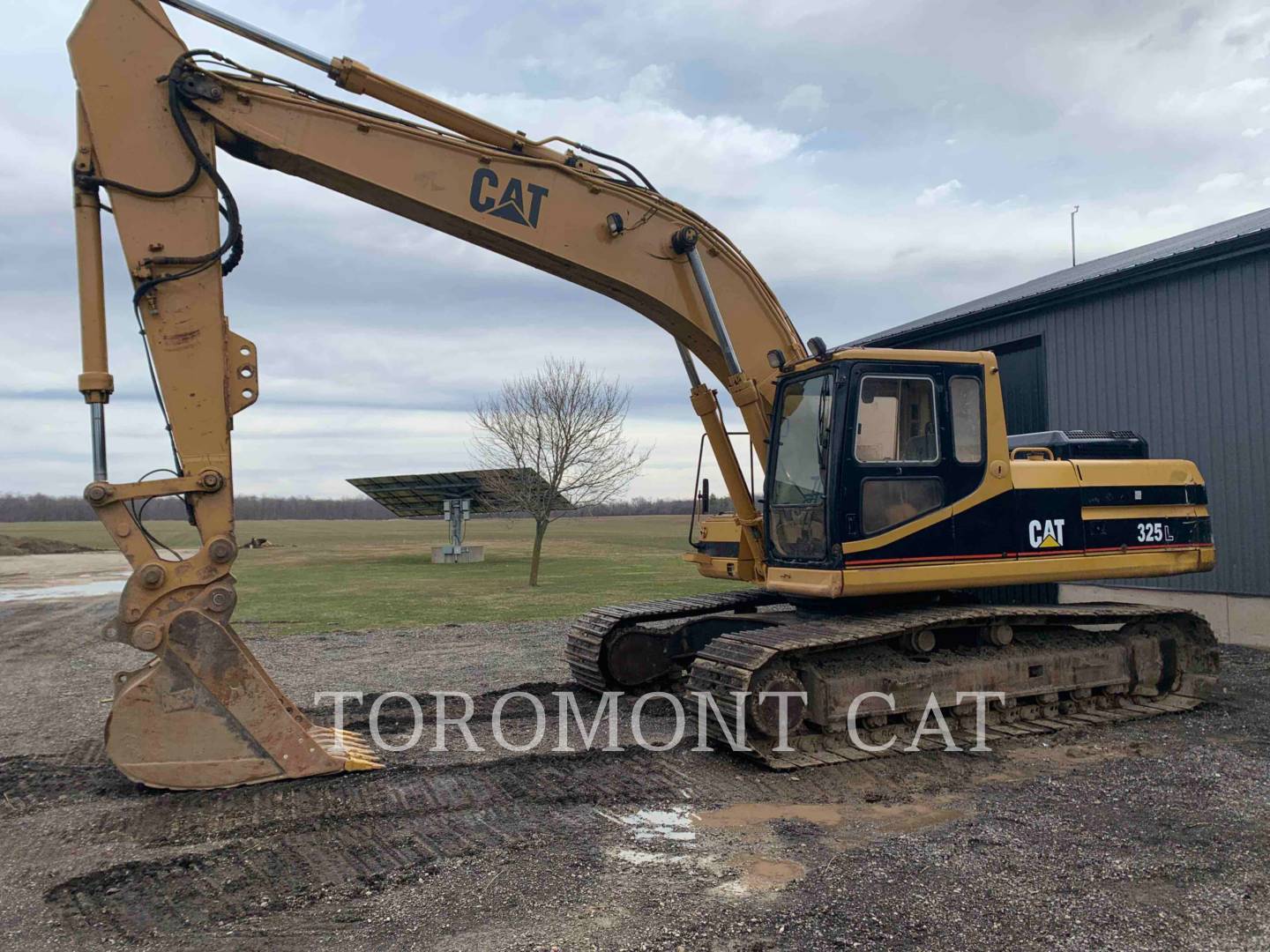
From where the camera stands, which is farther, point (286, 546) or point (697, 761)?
point (286, 546)

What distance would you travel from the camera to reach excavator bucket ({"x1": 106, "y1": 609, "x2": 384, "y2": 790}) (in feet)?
19.4

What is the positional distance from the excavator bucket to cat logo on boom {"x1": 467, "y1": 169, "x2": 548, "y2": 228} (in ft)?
11.8

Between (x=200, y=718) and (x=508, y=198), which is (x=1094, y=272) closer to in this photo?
(x=508, y=198)

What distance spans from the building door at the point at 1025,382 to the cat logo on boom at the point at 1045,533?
23.3 ft

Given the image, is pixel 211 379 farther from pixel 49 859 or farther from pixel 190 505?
pixel 49 859

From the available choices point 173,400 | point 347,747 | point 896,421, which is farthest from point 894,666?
point 173,400

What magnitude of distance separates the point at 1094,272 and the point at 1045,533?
27.8 ft

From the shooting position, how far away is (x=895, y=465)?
7598mm

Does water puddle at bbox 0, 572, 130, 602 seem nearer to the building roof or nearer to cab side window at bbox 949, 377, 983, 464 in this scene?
the building roof

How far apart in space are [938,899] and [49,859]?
464 centimetres

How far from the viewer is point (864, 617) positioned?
784 centimetres

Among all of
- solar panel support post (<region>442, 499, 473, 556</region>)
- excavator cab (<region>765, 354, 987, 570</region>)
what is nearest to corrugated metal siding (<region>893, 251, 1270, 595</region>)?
excavator cab (<region>765, 354, 987, 570</region>)

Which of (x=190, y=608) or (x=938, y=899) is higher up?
(x=190, y=608)

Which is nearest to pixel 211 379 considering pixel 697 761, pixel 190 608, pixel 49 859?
pixel 190 608
